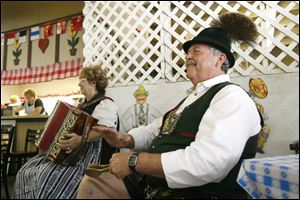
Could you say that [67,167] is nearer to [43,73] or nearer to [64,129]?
[64,129]

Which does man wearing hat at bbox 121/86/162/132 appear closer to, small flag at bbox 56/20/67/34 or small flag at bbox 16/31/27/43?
small flag at bbox 56/20/67/34

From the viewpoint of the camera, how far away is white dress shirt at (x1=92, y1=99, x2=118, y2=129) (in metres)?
2.01

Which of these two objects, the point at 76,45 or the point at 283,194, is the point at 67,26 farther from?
the point at 283,194

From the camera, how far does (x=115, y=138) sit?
1.43 m

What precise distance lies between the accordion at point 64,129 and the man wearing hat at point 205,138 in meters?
0.42

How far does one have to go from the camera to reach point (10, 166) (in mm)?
3861

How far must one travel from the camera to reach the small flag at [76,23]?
450cm

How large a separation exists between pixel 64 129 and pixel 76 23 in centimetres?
309

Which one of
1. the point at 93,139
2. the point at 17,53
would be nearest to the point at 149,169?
the point at 93,139

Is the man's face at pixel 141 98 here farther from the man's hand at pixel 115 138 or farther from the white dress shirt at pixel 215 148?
the white dress shirt at pixel 215 148

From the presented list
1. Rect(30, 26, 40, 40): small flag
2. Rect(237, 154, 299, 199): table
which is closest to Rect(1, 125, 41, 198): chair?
Rect(30, 26, 40, 40): small flag

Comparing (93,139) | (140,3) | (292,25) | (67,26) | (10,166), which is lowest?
(10,166)

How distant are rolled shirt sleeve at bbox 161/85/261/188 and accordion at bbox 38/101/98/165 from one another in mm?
917

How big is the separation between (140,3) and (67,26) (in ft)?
8.85
